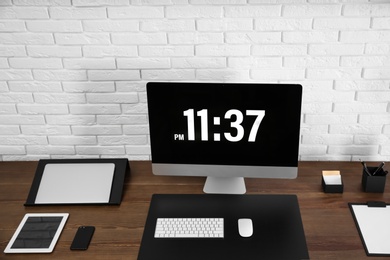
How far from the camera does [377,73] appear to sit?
7.40 ft

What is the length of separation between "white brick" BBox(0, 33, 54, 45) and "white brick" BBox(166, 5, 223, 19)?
0.58 m

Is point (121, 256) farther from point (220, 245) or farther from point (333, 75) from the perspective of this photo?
point (333, 75)

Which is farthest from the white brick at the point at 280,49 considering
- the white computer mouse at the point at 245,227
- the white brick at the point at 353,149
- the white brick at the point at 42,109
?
the white brick at the point at 42,109

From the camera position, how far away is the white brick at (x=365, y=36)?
7.11ft

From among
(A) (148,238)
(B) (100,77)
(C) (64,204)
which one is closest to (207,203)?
(A) (148,238)

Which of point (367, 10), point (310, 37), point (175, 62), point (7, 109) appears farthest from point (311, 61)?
point (7, 109)

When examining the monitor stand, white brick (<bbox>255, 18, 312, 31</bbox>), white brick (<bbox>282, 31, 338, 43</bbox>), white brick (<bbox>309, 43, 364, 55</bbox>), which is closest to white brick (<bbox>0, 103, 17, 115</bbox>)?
the monitor stand

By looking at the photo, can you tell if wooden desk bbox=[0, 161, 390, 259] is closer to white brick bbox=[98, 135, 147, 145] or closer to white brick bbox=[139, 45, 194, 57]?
white brick bbox=[98, 135, 147, 145]

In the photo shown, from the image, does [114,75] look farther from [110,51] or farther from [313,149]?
[313,149]

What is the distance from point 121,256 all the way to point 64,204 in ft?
1.43

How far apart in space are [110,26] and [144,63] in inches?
9.1

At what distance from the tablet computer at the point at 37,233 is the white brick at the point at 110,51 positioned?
758 millimetres

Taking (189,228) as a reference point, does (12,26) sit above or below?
above

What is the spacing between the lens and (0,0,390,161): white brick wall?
2.16m
